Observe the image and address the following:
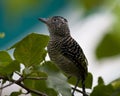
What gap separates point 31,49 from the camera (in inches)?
15.3

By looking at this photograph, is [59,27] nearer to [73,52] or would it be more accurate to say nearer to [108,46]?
[73,52]

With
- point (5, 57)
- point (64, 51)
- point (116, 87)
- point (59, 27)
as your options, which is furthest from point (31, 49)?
point (59, 27)

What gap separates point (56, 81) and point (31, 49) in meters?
0.07

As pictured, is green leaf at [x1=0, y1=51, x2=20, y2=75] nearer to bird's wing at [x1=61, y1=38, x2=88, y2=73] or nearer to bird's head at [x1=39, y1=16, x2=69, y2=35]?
bird's wing at [x1=61, y1=38, x2=88, y2=73]

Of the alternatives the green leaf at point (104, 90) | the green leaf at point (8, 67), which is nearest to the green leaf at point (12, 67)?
the green leaf at point (8, 67)

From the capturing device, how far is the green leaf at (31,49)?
1.21 ft

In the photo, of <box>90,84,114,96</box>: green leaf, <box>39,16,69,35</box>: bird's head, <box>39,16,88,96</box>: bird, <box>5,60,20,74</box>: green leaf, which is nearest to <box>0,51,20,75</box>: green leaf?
<box>5,60,20,74</box>: green leaf

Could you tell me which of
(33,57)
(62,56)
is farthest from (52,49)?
(33,57)

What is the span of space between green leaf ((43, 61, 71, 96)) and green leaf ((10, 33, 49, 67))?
37 mm

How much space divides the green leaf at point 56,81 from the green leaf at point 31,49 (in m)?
0.04

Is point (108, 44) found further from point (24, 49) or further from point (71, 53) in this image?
point (71, 53)

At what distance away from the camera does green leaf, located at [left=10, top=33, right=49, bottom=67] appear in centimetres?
37

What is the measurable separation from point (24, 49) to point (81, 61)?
0.69 meters

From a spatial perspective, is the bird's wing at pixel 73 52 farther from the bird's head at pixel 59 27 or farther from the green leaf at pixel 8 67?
the green leaf at pixel 8 67
